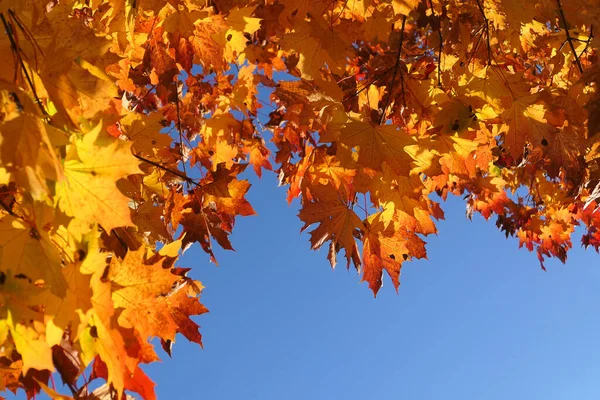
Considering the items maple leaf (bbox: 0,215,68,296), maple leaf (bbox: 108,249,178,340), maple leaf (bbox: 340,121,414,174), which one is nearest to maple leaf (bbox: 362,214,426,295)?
maple leaf (bbox: 340,121,414,174)

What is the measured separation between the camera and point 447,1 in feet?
12.0

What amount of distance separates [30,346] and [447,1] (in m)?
3.37

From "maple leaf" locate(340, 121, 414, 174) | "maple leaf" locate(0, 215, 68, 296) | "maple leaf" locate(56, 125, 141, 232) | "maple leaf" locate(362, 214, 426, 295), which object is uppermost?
"maple leaf" locate(340, 121, 414, 174)

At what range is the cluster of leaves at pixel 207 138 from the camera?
1.36 metres

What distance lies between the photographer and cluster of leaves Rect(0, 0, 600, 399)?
53.4 inches

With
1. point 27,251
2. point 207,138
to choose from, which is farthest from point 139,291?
point 207,138

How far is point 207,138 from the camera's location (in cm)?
430

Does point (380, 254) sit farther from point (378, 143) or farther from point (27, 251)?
point (27, 251)

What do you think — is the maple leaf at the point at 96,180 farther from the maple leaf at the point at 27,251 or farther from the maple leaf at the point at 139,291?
the maple leaf at the point at 139,291

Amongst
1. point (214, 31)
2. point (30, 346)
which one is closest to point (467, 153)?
point (214, 31)

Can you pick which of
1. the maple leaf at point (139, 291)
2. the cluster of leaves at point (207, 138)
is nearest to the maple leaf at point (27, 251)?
the cluster of leaves at point (207, 138)

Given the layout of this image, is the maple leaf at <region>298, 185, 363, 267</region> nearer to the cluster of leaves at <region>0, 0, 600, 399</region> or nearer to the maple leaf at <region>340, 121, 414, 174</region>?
the cluster of leaves at <region>0, 0, 600, 399</region>

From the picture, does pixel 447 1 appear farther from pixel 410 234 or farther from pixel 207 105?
pixel 207 105

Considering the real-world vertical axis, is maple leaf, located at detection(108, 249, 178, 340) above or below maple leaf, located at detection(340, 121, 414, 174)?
below
